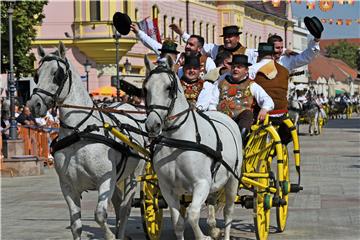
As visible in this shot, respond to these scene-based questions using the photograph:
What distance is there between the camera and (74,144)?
10.9 meters

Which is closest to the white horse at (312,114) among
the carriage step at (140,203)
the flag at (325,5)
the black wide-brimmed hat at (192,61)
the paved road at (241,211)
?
the flag at (325,5)

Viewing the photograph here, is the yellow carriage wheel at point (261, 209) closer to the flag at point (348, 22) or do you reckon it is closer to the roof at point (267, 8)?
the flag at point (348, 22)

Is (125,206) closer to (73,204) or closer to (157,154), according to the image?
(73,204)

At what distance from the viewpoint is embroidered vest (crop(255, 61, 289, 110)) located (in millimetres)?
13172

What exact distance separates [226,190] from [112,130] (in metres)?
1.47

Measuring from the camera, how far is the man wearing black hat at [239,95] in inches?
480

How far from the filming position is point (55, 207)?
17062 mm

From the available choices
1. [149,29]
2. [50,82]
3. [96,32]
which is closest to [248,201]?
[50,82]

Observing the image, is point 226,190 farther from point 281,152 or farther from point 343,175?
point 343,175

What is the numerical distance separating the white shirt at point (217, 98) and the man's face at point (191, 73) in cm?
22

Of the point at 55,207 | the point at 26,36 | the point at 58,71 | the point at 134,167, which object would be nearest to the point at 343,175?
the point at 55,207

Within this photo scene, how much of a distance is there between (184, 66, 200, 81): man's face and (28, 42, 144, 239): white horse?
4.29 feet

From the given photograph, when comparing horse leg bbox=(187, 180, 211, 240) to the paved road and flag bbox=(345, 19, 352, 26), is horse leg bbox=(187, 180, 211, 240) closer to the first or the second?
the paved road

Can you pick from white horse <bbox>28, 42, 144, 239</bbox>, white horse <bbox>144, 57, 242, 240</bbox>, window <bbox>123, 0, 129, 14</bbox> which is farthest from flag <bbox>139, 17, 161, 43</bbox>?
window <bbox>123, 0, 129, 14</bbox>
